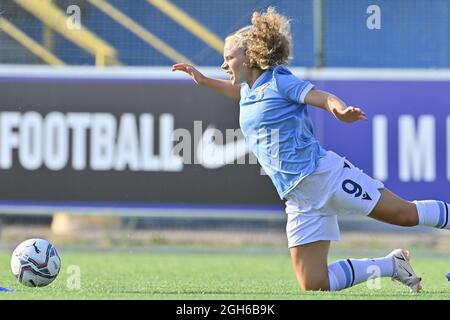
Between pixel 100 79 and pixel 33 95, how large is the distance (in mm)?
650

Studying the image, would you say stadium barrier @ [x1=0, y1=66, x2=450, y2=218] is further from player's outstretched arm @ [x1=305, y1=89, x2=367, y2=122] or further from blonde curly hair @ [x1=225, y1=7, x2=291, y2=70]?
player's outstretched arm @ [x1=305, y1=89, x2=367, y2=122]

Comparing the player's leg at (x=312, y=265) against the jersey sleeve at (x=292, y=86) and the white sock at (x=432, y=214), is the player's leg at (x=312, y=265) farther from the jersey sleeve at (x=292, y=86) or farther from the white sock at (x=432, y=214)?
the jersey sleeve at (x=292, y=86)

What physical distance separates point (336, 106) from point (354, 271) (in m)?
1.15

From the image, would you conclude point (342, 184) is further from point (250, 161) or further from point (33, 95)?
point (33, 95)

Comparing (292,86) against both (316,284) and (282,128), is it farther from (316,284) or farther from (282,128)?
(316,284)

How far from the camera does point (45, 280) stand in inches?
259

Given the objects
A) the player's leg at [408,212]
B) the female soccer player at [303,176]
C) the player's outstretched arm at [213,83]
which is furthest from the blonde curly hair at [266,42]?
the player's leg at [408,212]

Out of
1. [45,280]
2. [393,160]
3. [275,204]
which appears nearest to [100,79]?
[275,204]

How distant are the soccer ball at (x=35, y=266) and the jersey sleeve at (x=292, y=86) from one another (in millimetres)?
1629

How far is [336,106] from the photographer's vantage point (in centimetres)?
580

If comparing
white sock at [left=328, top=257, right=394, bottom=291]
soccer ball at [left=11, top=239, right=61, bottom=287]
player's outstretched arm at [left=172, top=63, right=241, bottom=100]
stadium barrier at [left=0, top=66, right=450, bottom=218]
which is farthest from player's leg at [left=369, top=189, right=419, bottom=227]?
stadium barrier at [left=0, top=66, right=450, bottom=218]

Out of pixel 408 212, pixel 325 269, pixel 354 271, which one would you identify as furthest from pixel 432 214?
pixel 325 269

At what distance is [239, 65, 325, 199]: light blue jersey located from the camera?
6.37 m

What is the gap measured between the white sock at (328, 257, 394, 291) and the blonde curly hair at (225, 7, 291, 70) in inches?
46.9
